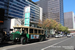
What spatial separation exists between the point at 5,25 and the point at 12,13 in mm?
41014

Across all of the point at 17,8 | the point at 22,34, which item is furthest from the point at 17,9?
the point at 22,34

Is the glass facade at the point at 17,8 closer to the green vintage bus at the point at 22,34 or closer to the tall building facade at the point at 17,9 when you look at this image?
the tall building facade at the point at 17,9

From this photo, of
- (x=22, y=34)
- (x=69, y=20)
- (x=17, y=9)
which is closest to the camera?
(x=22, y=34)

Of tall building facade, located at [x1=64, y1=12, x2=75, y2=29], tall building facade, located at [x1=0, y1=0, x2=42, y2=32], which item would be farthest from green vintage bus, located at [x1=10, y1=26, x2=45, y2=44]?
tall building facade, located at [x1=64, y1=12, x2=75, y2=29]

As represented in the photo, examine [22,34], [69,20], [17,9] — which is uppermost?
[69,20]

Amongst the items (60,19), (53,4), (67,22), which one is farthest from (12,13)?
(67,22)

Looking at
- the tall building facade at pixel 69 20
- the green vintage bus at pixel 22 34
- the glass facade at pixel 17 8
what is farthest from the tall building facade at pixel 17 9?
the tall building facade at pixel 69 20

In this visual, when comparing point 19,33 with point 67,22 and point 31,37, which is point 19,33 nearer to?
point 31,37

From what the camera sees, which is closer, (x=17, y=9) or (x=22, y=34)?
(x=22, y=34)

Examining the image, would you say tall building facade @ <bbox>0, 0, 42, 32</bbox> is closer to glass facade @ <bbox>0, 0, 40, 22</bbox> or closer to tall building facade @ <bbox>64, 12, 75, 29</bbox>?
glass facade @ <bbox>0, 0, 40, 22</bbox>

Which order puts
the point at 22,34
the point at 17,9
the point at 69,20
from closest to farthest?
the point at 22,34 < the point at 17,9 < the point at 69,20

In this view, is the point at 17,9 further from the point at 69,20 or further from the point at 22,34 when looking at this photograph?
the point at 69,20

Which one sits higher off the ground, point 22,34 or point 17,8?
point 17,8

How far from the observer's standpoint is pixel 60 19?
129 meters
